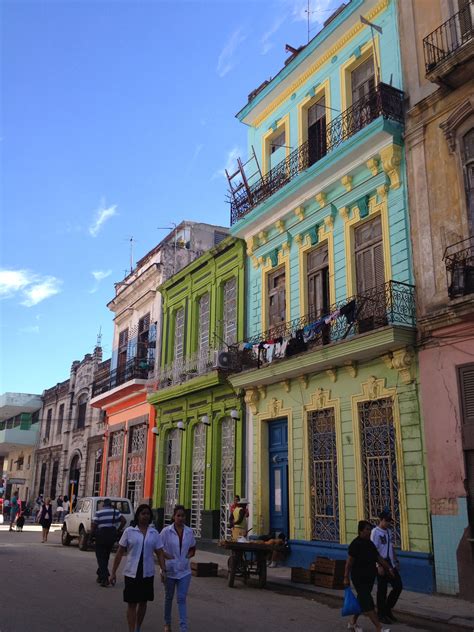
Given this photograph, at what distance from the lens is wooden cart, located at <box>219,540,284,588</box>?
36.9 ft

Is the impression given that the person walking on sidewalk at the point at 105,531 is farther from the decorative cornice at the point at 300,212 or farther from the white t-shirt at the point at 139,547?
the decorative cornice at the point at 300,212

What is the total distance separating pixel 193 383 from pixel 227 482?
10.4ft

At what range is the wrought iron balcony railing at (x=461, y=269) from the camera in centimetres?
1082

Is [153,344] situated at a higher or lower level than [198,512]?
higher

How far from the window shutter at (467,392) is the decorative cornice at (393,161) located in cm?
425

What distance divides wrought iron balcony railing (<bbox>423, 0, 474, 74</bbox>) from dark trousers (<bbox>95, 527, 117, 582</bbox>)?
419 inches

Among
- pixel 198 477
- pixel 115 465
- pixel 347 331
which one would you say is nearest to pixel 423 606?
pixel 347 331

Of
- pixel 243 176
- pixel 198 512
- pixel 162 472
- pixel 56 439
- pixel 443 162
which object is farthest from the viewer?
pixel 56 439

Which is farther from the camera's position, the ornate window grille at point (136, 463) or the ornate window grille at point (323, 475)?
the ornate window grille at point (136, 463)

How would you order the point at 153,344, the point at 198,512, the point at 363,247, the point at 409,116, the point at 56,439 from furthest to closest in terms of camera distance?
the point at 56,439
the point at 153,344
the point at 198,512
the point at 363,247
the point at 409,116

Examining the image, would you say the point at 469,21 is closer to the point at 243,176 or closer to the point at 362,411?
the point at 243,176

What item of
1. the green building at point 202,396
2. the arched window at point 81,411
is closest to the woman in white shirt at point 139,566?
the green building at point 202,396

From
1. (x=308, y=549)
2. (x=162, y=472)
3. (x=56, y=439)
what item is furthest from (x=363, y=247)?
(x=56, y=439)

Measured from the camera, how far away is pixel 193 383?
63.2ft
